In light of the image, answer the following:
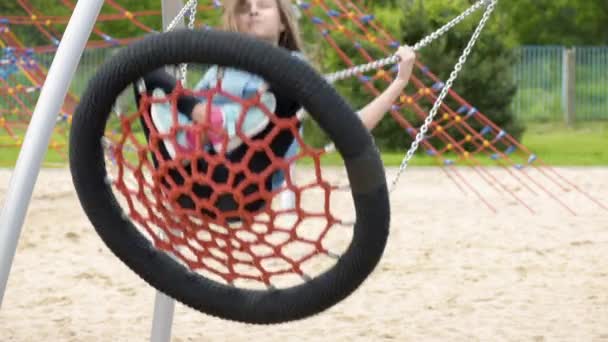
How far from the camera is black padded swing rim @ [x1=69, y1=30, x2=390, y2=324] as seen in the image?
204cm

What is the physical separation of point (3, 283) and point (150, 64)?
0.79 meters

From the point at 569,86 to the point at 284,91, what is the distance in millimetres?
15144

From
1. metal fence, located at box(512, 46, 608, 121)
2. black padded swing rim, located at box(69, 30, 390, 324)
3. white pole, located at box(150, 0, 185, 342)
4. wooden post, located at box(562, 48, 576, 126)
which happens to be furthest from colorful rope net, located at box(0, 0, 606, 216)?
black padded swing rim, located at box(69, 30, 390, 324)

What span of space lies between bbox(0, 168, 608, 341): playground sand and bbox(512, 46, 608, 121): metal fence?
9.47 meters

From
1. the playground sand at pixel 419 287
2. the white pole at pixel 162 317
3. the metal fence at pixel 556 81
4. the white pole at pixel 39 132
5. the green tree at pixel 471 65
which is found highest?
the white pole at pixel 39 132

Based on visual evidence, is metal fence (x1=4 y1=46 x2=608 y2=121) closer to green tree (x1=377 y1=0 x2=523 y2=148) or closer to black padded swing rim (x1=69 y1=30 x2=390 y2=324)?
green tree (x1=377 y1=0 x2=523 y2=148)

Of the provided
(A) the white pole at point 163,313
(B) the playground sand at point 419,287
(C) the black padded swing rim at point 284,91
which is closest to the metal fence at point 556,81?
(B) the playground sand at point 419,287

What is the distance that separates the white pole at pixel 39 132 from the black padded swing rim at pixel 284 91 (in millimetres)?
320

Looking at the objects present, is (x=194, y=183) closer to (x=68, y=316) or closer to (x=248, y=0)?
(x=248, y=0)

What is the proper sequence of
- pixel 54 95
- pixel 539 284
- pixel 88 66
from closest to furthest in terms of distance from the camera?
pixel 54 95, pixel 539 284, pixel 88 66

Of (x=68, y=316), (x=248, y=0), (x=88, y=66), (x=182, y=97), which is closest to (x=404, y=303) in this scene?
(x=68, y=316)

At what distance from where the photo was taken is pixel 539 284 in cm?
493

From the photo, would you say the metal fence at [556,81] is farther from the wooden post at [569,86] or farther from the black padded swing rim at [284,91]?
the black padded swing rim at [284,91]

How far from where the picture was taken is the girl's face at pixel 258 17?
2.63 meters
